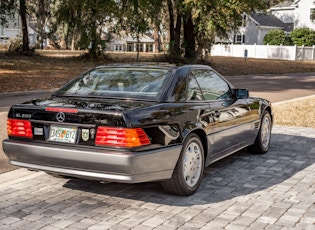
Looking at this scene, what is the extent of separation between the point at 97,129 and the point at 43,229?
1090 millimetres

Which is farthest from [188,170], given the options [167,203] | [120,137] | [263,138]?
[263,138]

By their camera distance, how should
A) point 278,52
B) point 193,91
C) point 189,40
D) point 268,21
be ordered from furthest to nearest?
point 268,21 → point 278,52 → point 189,40 → point 193,91

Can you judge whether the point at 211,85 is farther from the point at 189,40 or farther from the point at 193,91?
the point at 189,40

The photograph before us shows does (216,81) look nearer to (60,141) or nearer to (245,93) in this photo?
(245,93)

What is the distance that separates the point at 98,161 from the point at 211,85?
230 centimetres

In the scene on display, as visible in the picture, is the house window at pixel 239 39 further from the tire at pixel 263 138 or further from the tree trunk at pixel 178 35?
the tire at pixel 263 138

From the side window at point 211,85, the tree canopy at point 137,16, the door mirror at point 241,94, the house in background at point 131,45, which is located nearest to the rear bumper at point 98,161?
the side window at point 211,85

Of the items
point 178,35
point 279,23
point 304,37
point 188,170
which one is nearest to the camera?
point 188,170

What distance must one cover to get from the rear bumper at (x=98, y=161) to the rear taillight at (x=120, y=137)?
3.6 inches

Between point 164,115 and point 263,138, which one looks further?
point 263,138

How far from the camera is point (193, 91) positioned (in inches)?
235

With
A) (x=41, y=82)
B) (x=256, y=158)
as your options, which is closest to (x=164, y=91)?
(x=256, y=158)

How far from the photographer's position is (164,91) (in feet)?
18.0

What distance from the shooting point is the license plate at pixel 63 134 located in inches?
196
